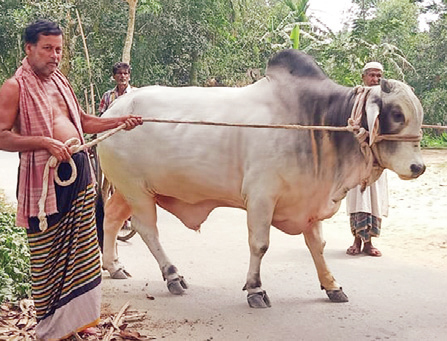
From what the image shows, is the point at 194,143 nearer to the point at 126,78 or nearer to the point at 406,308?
the point at 406,308

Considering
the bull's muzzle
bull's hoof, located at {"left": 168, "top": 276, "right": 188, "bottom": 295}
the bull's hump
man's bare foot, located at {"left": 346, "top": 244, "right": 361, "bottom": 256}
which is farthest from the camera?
man's bare foot, located at {"left": 346, "top": 244, "right": 361, "bottom": 256}

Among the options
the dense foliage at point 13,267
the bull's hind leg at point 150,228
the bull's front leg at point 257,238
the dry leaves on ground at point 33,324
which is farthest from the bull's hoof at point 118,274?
the bull's front leg at point 257,238

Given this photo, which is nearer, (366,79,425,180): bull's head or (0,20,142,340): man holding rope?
(0,20,142,340): man holding rope

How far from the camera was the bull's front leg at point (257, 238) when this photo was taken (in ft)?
14.9

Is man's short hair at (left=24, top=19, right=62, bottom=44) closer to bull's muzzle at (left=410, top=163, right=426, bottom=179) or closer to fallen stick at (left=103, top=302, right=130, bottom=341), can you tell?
fallen stick at (left=103, top=302, right=130, bottom=341)

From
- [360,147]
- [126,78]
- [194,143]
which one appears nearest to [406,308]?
[360,147]

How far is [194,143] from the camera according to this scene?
4820 millimetres

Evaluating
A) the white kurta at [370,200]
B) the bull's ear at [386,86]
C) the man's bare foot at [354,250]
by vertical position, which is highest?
the bull's ear at [386,86]

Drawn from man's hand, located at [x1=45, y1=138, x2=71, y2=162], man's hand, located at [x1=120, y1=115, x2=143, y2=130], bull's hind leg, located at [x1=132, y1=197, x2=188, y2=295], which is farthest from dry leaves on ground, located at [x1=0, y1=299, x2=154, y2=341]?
man's hand, located at [x1=120, y1=115, x2=143, y2=130]

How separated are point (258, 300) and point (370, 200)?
2.40m

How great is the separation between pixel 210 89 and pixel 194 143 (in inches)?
21.3

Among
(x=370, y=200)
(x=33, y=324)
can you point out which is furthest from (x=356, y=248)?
(x=33, y=324)

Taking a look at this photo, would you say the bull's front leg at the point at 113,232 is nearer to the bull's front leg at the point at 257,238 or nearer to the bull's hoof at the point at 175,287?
the bull's hoof at the point at 175,287

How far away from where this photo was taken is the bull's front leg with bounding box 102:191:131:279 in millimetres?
5535
